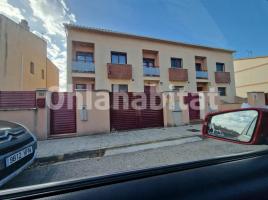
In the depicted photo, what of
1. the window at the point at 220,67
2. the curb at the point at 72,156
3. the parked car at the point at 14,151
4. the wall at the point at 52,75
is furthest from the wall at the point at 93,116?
the window at the point at 220,67

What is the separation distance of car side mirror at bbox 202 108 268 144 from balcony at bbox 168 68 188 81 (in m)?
14.9

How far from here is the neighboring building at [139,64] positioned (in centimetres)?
1429

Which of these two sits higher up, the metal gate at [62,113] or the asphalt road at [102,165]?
the metal gate at [62,113]

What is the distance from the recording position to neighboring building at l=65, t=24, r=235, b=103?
14289mm

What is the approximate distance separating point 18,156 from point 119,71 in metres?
12.5

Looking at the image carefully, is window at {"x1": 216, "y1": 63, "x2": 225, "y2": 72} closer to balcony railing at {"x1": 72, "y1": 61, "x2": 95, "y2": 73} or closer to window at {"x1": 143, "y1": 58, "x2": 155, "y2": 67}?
window at {"x1": 143, "y1": 58, "x2": 155, "y2": 67}

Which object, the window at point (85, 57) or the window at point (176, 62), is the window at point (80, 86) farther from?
the window at point (176, 62)

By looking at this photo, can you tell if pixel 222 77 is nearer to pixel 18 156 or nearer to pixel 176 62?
pixel 176 62

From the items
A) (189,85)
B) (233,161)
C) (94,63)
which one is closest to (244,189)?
(233,161)

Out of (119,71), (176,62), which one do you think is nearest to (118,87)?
(119,71)

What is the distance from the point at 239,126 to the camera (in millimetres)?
1868

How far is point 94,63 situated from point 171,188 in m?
14.5

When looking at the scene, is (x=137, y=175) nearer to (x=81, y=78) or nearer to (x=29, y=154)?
(x=29, y=154)

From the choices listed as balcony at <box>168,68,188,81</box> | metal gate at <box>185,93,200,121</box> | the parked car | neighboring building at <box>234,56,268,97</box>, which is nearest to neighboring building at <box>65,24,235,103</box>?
balcony at <box>168,68,188,81</box>
